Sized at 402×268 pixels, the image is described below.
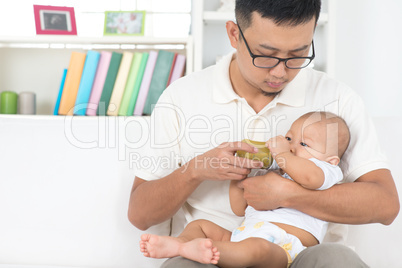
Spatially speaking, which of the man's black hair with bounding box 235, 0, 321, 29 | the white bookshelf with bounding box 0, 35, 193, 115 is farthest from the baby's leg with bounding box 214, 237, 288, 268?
the white bookshelf with bounding box 0, 35, 193, 115

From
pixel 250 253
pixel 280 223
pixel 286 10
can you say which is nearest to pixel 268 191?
pixel 280 223

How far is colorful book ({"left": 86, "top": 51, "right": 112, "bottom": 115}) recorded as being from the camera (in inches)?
116

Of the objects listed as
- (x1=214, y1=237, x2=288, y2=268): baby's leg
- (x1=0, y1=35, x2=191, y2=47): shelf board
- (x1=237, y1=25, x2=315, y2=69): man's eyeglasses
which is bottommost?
(x1=214, y1=237, x2=288, y2=268): baby's leg

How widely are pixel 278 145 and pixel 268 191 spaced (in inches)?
5.4

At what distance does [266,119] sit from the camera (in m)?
1.62

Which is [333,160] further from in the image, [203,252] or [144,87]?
[144,87]

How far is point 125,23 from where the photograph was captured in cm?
312

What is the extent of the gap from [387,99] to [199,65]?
1.22 meters

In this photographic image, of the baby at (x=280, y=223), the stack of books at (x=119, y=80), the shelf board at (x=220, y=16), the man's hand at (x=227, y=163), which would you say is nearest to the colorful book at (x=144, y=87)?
the stack of books at (x=119, y=80)

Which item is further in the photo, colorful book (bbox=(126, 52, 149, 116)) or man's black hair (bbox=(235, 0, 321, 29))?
colorful book (bbox=(126, 52, 149, 116))

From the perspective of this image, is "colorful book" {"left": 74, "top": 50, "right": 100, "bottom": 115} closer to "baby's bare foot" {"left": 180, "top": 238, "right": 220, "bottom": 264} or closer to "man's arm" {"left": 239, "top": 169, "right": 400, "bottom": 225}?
"man's arm" {"left": 239, "top": 169, "right": 400, "bottom": 225}

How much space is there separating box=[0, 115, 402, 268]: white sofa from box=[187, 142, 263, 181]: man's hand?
0.37m

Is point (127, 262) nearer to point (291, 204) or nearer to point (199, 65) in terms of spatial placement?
point (291, 204)

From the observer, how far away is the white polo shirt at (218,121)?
5.23 feet
